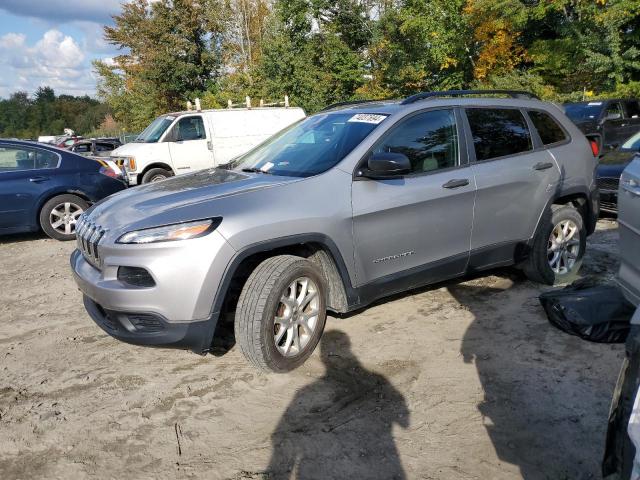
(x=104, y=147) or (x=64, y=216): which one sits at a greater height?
(x=104, y=147)

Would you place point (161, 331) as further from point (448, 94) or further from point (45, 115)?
point (45, 115)

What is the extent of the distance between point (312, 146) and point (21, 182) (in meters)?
5.28

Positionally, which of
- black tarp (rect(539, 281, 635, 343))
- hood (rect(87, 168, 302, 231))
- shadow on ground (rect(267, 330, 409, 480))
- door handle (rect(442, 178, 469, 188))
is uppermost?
hood (rect(87, 168, 302, 231))

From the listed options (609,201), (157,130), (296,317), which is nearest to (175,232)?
(296,317)

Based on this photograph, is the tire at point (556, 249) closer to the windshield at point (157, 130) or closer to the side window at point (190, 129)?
the side window at point (190, 129)

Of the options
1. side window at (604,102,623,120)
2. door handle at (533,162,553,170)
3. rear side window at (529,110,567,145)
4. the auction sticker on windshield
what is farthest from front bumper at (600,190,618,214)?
side window at (604,102,623,120)

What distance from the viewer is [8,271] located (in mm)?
6145

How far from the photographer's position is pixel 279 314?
3.24 metres

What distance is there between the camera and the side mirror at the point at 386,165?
332cm

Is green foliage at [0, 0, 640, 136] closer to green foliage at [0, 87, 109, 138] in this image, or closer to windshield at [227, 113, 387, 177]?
windshield at [227, 113, 387, 177]

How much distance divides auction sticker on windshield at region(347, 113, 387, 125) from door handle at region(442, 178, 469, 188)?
0.69 meters

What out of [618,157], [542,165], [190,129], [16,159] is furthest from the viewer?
[190,129]

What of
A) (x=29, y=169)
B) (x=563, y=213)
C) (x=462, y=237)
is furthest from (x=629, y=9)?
(x=29, y=169)

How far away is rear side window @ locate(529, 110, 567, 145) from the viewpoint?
462 cm
